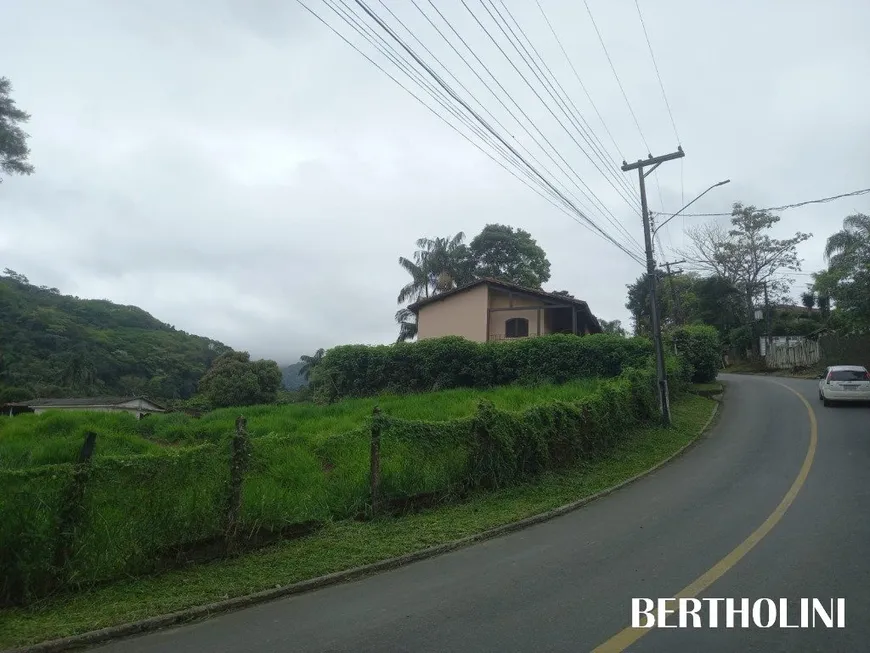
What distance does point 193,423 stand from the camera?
20.7 m

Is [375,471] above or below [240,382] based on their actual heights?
below

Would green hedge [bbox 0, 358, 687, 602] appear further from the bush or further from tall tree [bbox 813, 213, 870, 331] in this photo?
tall tree [bbox 813, 213, 870, 331]

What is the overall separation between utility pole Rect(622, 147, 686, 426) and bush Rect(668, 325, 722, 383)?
370 inches

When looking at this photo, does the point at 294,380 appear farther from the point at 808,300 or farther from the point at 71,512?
the point at 71,512

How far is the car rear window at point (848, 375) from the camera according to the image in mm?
20969

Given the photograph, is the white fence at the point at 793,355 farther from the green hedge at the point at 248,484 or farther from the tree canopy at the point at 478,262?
the green hedge at the point at 248,484

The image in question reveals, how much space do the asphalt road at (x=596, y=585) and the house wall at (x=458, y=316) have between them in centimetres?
2220

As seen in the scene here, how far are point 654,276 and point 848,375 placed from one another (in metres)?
8.31

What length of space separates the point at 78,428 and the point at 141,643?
51.3 feet

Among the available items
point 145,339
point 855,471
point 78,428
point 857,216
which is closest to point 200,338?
point 145,339

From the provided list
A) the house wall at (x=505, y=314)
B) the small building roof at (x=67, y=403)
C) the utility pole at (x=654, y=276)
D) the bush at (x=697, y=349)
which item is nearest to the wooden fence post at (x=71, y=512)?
the utility pole at (x=654, y=276)

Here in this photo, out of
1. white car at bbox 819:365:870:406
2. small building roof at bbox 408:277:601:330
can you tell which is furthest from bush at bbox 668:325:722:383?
white car at bbox 819:365:870:406

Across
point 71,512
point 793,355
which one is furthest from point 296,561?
point 793,355

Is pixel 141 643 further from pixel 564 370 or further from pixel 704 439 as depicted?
pixel 564 370
